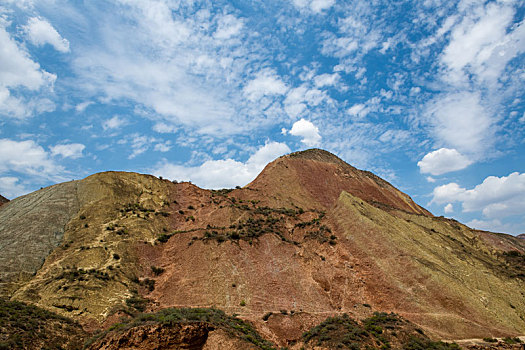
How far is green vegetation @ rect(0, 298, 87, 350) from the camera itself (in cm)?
1522

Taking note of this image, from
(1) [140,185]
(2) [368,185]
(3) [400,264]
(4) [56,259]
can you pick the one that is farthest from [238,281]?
(2) [368,185]

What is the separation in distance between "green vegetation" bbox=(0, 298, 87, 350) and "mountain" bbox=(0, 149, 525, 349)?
1444mm

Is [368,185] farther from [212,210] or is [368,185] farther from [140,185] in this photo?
[140,185]

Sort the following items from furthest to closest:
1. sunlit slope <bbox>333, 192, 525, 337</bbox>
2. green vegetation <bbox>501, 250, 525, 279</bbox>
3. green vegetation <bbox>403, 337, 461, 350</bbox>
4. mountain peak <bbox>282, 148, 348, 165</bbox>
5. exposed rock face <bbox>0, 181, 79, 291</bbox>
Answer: mountain peak <bbox>282, 148, 348, 165</bbox> → green vegetation <bbox>501, 250, 525, 279</bbox> → exposed rock face <bbox>0, 181, 79, 291</bbox> → sunlit slope <bbox>333, 192, 525, 337</bbox> → green vegetation <bbox>403, 337, 461, 350</bbox>

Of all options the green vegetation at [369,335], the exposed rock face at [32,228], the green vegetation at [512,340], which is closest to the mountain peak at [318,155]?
the exposed rock face at [32,228]

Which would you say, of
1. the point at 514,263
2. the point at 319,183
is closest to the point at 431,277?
the point at 514,263

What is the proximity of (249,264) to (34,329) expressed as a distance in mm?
15056

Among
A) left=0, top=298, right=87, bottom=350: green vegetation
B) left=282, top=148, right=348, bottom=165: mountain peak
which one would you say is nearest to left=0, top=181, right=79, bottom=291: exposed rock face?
left=0, top=298, right=87, bottom=350: green vegetation

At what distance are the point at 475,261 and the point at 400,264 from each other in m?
10.1

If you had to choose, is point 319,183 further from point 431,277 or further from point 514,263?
point 431,277

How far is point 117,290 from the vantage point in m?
23.5

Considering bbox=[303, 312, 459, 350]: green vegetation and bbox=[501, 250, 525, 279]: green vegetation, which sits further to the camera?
bbox=[501, 250, 525, 279]: green vegetation

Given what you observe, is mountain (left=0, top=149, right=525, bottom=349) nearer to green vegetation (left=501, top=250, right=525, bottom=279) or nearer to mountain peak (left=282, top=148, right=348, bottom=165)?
green vegetation (left=501, top=250, right=525, bottom=279)

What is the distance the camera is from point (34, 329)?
16.5 metres
